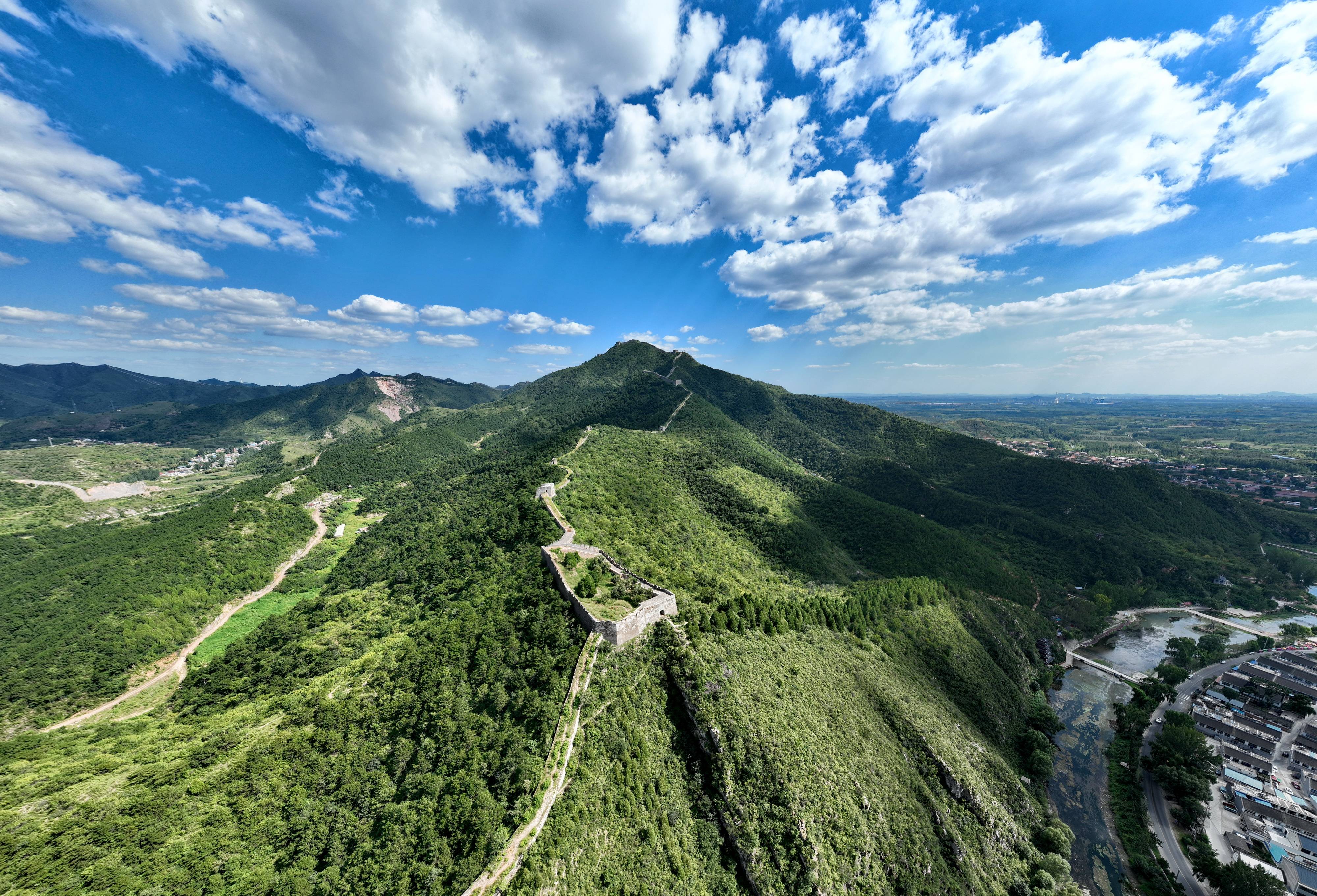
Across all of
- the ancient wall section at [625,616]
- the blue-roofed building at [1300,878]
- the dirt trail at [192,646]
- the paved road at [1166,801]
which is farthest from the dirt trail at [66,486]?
the blue-roofed building at [1300,878]

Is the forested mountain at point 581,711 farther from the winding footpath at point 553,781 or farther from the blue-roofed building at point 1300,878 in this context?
the blue-roofed building at point 1300,878

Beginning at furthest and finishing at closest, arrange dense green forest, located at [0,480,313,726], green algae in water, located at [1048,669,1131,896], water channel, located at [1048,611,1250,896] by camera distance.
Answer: dense green forest, located at [0,480,313,726]
water channel, located at [1048,611,1250,896]
green algae in water, located at [1048,669,1131,896]

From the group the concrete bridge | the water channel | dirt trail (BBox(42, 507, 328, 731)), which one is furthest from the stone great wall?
the concrete bridge

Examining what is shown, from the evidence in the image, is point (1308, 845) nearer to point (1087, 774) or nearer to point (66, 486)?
point (1087, 774)

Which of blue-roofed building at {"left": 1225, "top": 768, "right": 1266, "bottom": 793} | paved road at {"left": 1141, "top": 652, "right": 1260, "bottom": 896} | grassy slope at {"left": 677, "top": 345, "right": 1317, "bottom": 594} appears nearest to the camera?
paved road at {"left": 1141, "top": 652, "right": 1260, "bottom": 896}

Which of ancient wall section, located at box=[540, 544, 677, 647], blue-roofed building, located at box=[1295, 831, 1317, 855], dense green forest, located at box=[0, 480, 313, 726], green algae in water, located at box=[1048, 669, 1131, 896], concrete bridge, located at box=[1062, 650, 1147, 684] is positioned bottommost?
green algae in water, located at box=[1048, 669, 1131, 896]

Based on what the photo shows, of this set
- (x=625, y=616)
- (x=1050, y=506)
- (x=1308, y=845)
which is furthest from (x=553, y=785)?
(x=1050, y=506)

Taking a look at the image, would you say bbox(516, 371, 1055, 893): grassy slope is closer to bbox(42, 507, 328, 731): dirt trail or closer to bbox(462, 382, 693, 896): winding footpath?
bbox(462, 382, 693, 896): winding footpath

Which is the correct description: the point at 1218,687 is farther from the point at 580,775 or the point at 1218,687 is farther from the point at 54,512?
the point at 54,512
